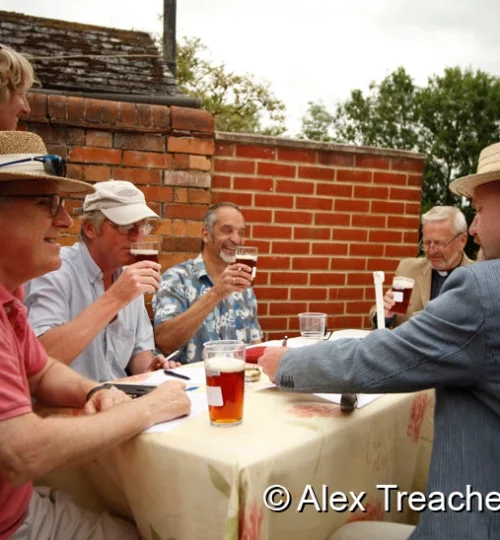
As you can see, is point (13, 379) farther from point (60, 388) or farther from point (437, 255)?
point (437, 255)

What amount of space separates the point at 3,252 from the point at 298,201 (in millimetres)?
2754

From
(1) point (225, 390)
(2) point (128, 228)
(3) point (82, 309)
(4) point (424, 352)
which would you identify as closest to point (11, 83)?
(2) point (128, 228)

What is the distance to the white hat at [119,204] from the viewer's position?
2713 mm

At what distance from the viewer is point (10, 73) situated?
97.3 inches

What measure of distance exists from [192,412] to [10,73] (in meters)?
1.69

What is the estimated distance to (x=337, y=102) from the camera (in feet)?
131

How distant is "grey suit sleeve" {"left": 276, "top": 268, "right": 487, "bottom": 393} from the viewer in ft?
4.46

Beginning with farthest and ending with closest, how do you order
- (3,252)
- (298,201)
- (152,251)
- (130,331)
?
1. (298,201)
2. (130,331)
3. (152,251)
4. (3,252)

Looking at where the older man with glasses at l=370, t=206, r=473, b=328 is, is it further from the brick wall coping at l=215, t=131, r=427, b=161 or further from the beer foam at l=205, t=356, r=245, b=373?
the beer foam at l=205, t=356, r=245, b=373

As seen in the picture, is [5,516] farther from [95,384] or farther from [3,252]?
[3,252]

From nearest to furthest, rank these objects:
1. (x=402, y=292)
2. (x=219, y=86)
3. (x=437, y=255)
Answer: (x=402, y=292), (x=437, y=255), (x=219, y=86)

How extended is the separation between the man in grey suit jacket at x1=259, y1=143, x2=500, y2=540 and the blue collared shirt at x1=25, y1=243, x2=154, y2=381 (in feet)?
4.45

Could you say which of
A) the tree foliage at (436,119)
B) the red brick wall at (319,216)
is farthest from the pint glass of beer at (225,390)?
the tree foliage at (436,119)

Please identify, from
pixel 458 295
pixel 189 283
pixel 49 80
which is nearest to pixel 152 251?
pixel 189 283
